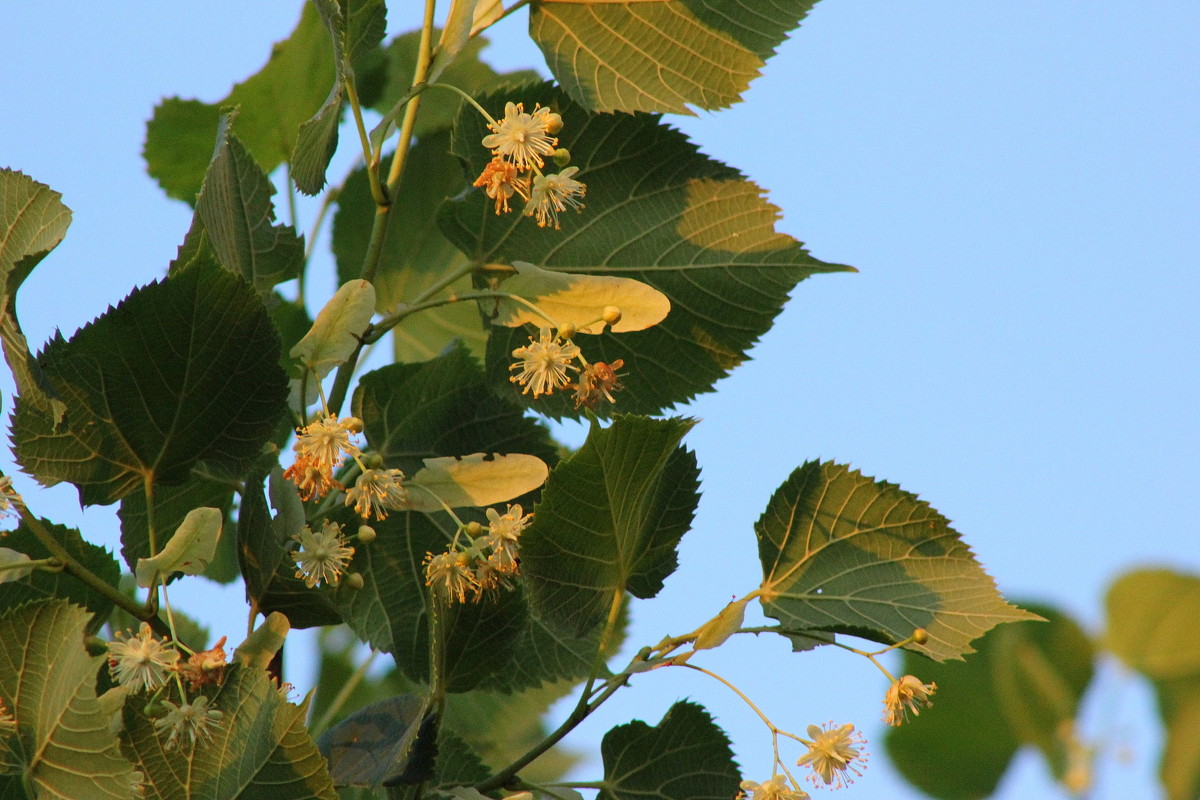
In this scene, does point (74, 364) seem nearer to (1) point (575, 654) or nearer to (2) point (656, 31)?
(1) point (575, 654)

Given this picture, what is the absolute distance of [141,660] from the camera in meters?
1.33

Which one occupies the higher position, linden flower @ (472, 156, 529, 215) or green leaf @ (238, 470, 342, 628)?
linden flower @ (472, 156, 529, 215)

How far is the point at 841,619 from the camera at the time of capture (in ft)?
5.06

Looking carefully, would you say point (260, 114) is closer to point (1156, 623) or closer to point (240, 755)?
point (240, 755)

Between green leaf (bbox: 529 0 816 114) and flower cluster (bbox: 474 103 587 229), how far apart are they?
137mm

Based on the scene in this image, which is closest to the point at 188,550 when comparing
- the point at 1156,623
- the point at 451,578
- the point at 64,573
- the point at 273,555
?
the point at 273,555

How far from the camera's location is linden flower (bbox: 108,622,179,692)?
1.33 meters

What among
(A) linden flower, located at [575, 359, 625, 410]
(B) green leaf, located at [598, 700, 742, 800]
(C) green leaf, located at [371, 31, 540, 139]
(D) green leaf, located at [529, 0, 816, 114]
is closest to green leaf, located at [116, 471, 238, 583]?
(A) linden flower, located at [575, 359, 625, 410]

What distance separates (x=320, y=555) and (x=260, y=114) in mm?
1080

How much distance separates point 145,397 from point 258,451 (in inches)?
6.1

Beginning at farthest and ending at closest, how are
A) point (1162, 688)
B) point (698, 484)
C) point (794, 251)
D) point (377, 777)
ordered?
point (794, 251) → point (698, 484) → point (377, 777) → point (1162, 688)

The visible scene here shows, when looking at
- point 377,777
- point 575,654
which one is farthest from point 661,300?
point 377,777

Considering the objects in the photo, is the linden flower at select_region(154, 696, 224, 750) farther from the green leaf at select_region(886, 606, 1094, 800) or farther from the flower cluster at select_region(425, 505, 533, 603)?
the green leaf at select_region(886, 606, 1094, 800)

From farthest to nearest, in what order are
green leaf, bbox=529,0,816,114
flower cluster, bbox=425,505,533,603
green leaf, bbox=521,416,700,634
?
green leaf, bbox=529,0,816,114
flower cluster, bbox=425,505,533,603
green leaf, bbox=521,416,700,634
